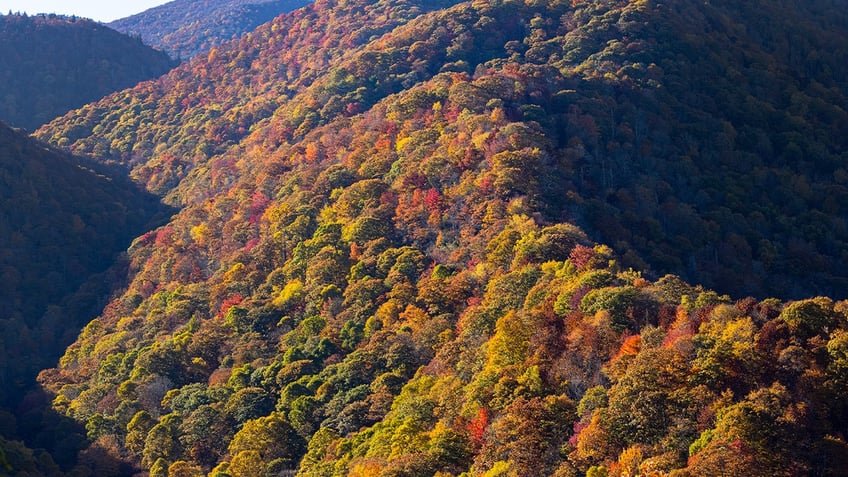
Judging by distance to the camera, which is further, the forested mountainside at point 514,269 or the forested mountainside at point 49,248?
the forested mountainside at point 49,248

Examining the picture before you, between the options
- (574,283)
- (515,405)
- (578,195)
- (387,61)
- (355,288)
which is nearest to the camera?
(515,405)

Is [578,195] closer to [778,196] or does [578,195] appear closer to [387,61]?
[778,196]

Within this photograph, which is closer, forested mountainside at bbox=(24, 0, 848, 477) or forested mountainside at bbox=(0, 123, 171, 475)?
forested mountainside at bbox=(24, 0, 848, 477)

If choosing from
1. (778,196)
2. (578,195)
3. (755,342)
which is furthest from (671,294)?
(778,196)
